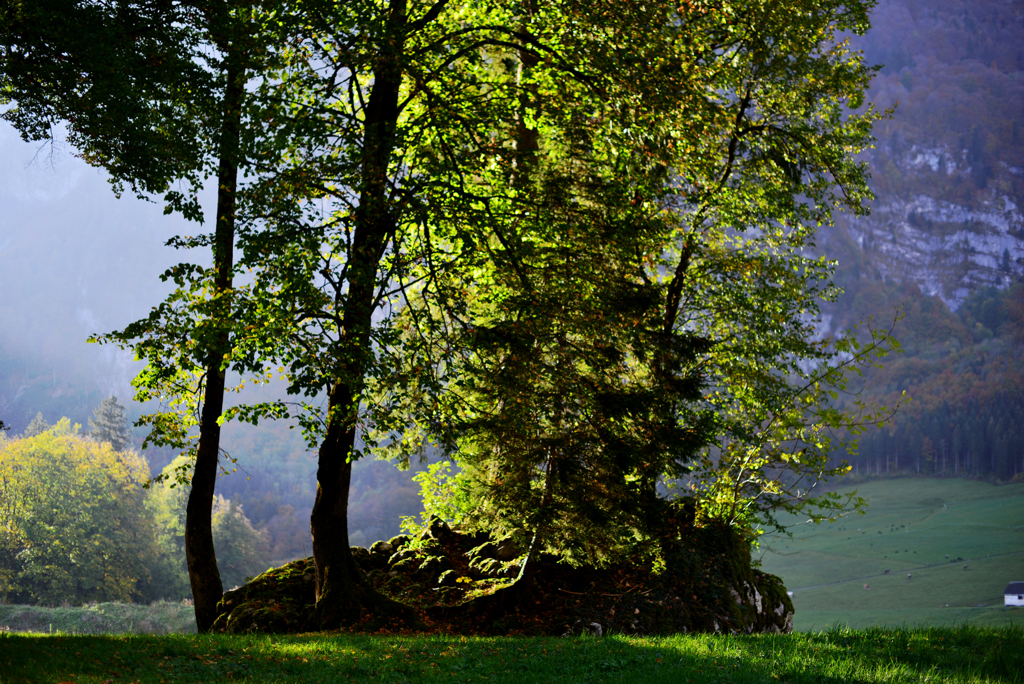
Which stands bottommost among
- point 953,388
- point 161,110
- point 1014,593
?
point 1014,593

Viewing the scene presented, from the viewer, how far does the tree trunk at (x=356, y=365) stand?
9.74 m

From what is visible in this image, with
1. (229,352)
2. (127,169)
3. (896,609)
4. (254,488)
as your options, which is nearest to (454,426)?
(229,352)

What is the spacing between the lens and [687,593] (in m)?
13.4

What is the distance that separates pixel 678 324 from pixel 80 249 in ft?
643

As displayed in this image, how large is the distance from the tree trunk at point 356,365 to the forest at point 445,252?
50 millimetres

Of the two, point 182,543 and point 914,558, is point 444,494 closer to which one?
point 182,543

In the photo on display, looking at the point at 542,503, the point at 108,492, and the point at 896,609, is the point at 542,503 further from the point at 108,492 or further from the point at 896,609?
the point at 896,609

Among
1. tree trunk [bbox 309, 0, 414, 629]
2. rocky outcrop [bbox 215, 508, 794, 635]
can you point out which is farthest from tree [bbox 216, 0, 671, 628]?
rocky outcrop [bbox 215, 508, 794, 635]

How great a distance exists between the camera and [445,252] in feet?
38.2

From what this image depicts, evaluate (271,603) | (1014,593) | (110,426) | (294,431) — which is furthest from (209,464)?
(294,431)

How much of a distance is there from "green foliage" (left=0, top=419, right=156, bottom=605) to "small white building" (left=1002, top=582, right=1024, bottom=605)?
242 ft

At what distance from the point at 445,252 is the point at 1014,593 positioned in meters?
76.4

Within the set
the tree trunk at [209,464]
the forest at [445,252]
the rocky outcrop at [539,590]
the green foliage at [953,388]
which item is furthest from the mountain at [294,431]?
the forest at [445,252]

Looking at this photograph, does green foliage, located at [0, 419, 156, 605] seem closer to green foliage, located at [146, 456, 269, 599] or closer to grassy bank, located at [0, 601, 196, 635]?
green foliage, located at [146, 456, 269, 599]
